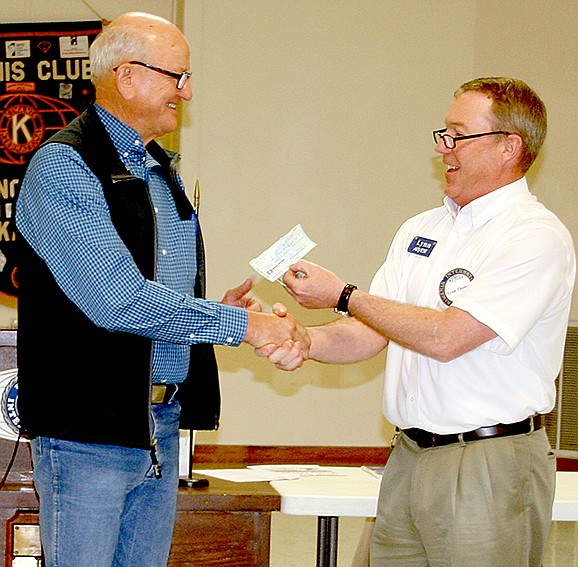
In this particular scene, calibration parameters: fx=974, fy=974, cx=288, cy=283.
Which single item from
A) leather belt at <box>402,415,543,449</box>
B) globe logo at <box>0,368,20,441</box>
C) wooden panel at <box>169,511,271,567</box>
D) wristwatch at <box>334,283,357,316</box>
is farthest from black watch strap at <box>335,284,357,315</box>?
globe logo at <box>0,368,20,441</box>

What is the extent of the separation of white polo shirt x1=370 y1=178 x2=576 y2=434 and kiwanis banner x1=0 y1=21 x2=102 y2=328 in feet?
16.4

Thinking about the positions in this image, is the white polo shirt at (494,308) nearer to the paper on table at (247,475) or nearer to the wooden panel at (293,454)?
the paper on table at (247,475)

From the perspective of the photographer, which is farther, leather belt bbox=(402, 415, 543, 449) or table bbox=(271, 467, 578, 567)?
table bbox=(271, 467, 578, 567)

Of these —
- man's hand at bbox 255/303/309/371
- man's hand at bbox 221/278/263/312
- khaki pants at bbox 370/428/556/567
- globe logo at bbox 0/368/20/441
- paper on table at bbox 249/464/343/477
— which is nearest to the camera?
khaki pants at bbox 370/428/556/567

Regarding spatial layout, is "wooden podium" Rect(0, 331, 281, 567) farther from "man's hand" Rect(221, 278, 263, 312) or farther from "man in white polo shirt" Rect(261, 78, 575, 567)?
"man's hand" Rect(221, 278, 263, 312)

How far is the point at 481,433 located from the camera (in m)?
2.48

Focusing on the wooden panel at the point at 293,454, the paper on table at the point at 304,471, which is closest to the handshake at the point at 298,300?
→ the paper on table at the point at 304,471

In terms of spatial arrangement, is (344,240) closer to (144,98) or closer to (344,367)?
(344,367)

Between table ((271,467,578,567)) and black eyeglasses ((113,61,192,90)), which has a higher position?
black eyeglasses ((113,61,192,90))

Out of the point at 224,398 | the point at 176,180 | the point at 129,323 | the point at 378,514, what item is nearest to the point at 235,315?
the point at 129,323

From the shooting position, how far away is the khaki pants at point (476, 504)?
7.98ft

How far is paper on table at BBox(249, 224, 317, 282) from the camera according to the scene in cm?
272

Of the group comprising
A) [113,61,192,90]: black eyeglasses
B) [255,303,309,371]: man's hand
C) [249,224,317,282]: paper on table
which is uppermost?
[113,61,192,90]: black eyeglasses

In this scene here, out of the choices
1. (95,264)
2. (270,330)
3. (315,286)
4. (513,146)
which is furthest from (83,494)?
(513,146)
